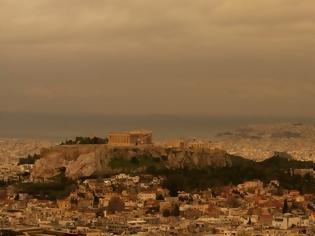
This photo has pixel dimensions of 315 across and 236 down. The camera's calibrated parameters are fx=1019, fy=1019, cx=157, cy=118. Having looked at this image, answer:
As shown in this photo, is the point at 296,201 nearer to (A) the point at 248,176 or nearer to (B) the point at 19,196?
(A) the point at 248,176

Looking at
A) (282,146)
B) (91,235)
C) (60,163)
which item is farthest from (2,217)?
(282,146)

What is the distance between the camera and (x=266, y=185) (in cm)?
6241

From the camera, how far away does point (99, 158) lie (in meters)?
67.1

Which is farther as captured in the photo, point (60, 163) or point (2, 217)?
point (60, 163)

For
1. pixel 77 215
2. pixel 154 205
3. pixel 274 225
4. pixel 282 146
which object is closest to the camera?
pixel 274 225

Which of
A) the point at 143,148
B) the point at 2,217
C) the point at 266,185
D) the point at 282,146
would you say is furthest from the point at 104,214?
the point at 282,146

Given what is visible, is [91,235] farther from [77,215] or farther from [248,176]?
[248,176]

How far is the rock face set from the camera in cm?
6656

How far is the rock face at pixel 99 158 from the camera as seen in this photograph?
66562mm

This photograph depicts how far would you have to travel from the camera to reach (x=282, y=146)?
13800 centimetres

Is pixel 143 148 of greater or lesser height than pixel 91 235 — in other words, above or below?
above

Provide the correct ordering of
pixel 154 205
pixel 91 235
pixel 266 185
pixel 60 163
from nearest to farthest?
1. pixel 91 235
2. pixel 154 205
3. pixel 266 185
4. pixel 60 163

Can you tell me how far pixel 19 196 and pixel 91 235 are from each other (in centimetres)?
1888

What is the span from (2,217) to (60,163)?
70.9ft
